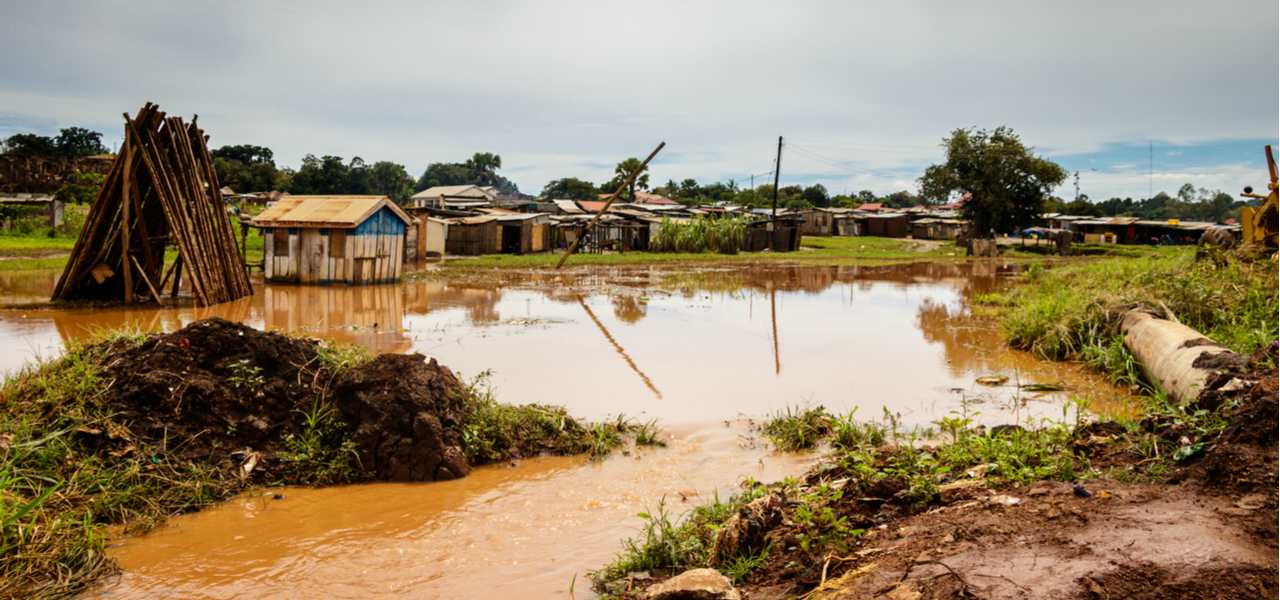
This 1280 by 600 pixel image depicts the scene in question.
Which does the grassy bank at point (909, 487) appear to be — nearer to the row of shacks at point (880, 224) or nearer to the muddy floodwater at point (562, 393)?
the muddy floodwater at point (562, 393)

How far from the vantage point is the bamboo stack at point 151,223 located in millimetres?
14258

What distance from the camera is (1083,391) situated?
338 inches

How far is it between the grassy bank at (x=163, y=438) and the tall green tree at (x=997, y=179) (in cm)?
4522

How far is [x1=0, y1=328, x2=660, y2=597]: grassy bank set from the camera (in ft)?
14.3

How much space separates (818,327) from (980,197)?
37.4m

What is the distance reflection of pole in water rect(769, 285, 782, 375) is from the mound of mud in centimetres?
487

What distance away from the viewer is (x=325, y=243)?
63.4 ft

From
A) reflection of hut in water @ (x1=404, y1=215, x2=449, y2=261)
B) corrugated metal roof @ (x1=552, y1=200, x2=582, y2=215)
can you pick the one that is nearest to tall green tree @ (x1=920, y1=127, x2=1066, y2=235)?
corrugated metal roof @ (x1=552, y1=200, x2=582, y2=215)

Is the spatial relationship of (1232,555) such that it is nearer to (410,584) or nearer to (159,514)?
(410,584)

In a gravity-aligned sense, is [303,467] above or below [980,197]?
below

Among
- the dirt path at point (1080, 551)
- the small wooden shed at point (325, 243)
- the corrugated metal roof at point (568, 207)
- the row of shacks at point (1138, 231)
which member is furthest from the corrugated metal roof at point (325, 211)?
the row of shacks at point (1138, 231)

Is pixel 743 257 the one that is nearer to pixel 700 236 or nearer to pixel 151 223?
pixel 700 236

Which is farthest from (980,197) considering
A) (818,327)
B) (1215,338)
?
(1215,338)

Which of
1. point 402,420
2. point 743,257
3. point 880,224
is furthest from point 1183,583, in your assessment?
point 880,224
